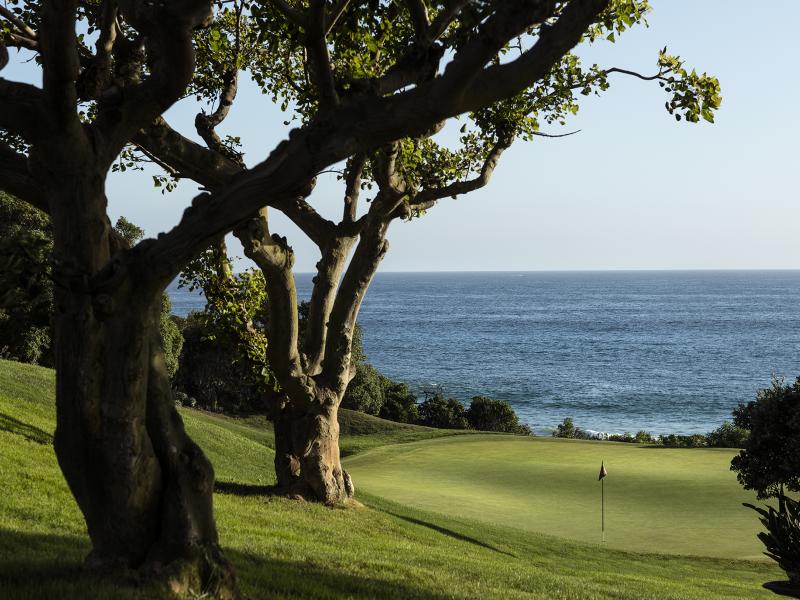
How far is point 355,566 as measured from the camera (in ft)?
30.9

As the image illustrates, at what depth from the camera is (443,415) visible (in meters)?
45.2

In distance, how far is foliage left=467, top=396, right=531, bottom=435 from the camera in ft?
147

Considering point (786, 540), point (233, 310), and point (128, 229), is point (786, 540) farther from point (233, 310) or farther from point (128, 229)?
point (128, 229)

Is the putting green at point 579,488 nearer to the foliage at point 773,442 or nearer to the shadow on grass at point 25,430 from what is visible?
the foliage at point 773,442

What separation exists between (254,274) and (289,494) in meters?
3.99

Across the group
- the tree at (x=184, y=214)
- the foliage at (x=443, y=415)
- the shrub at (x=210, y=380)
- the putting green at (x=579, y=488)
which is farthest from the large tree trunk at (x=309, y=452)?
the shrub at (x=210, y=380)

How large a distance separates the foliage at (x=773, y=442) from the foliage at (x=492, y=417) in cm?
2948

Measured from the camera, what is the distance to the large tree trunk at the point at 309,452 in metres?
15.1

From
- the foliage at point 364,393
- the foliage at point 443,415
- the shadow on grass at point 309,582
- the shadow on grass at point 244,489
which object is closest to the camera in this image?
the shadow on grass at point 309,582

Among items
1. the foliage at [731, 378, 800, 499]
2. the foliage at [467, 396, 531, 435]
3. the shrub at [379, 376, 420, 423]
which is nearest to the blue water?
the foliage at [467, 396, 531, 435]

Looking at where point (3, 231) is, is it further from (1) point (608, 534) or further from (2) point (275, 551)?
(2) point (275, 551)

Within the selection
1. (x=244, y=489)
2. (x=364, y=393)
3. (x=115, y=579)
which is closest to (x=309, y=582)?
(x=115, y=579)

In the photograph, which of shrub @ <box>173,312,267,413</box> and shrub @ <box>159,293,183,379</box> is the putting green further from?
shrub @ <box>173,312,267,413</box>

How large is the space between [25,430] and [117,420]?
34.4ft
